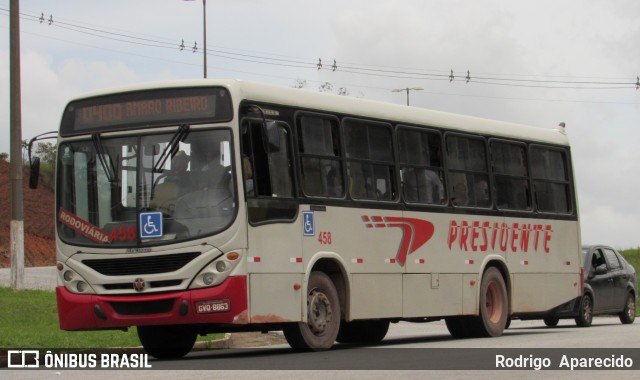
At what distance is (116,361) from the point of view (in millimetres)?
17203

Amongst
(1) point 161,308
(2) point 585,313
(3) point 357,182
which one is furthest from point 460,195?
(2) point 585,313

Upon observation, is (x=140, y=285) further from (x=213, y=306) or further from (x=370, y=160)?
(x=370, y=160)

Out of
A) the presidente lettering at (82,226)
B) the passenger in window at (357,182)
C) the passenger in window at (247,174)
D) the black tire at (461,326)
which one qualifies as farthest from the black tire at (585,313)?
the presidente lettering at (82,226)

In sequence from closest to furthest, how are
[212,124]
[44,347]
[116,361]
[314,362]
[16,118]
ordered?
[314,362]
[212,124]
[116,361]
[44,347]
[16,118]

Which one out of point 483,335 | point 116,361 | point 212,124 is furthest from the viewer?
point 483,335

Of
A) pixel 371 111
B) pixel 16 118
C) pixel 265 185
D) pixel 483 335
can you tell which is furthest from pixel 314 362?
pixel 16 118

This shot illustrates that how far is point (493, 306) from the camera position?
21672mm

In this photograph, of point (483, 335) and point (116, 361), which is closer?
point (116, 361)

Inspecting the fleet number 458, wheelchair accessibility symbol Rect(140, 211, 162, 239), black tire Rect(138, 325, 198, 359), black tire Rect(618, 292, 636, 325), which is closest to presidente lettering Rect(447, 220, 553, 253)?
the fleet number 458

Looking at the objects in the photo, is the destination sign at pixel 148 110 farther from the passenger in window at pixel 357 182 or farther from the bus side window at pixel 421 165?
the bus side window at pixel 421 165

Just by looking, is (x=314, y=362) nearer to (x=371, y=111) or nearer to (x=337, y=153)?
(x=337, y=153)

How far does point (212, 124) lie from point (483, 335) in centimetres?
734

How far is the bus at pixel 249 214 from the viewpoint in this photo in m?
15.8

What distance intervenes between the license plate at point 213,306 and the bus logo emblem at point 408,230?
11.3 ft
